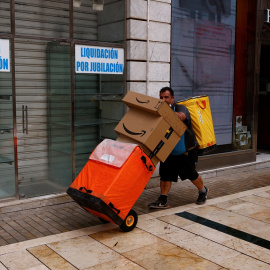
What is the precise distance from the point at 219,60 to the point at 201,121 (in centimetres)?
338

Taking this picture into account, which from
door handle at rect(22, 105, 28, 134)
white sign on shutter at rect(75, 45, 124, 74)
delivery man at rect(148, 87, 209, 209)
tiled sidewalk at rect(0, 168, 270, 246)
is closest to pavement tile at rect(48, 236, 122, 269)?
tiled sidewalk at rect(0, 168, 270, 246)

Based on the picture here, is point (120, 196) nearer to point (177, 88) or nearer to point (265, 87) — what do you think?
point (177, 88)

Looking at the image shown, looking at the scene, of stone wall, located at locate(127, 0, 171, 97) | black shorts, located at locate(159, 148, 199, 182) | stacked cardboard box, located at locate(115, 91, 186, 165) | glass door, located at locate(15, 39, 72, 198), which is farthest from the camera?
stone wall, located at locate(127, 0, 171, 97)

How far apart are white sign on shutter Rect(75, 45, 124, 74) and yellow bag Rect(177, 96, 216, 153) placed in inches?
71.4

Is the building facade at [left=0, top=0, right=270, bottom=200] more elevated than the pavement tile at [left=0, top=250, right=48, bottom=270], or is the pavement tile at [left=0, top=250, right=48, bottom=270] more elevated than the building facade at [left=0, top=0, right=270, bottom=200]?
the building facade at [left=0, top=0, right=270, bottom=200]

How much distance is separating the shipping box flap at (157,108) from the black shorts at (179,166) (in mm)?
805

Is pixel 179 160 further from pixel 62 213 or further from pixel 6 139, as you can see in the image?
pixel 6 139

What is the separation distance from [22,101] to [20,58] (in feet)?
2.24

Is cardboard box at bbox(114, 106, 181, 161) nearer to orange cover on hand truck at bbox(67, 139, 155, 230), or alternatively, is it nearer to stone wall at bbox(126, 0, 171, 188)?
orange cover on hand truck at bbox(67, 139, 155, 230)

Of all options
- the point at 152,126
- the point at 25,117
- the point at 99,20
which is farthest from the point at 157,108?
the point at 99,20

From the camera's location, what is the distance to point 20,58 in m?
6.68

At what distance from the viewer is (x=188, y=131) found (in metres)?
6.17

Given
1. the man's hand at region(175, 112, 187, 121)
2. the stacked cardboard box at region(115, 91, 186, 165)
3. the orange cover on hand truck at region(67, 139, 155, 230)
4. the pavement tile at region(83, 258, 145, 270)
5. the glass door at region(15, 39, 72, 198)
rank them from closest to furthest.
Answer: the pavement tile at region(83, 258, 145, 270) → the orange cover on hand truck at region(67, 139, 155, 230) → the stacked cardboard box at region(115, 91, 186, 165) → the man's hand at region(175, 112, 187, 121) → the glass door at region(15, 39, 72, 198)

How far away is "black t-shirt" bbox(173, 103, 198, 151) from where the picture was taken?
601 cm
